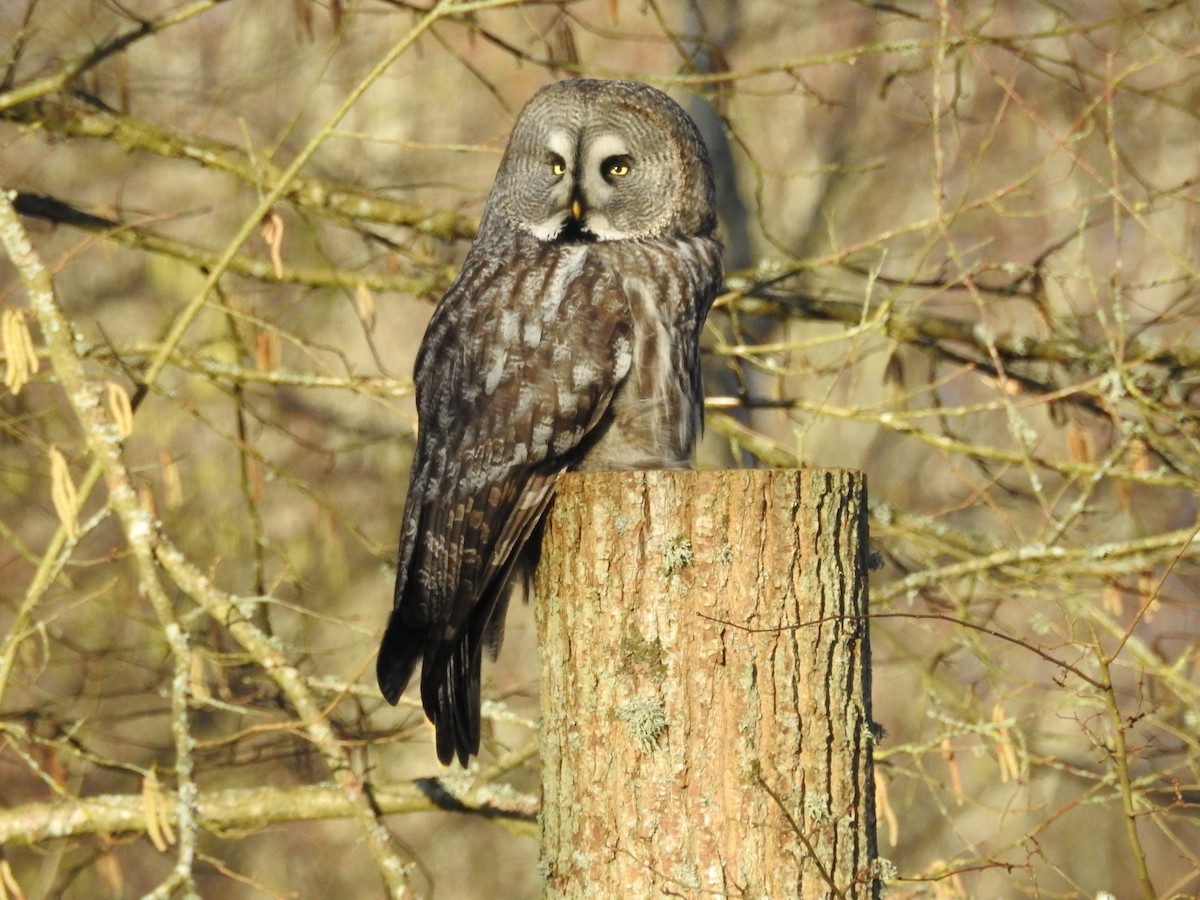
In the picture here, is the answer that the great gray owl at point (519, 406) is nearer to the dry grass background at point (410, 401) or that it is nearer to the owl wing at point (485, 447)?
the owl wing at point (485, 447)

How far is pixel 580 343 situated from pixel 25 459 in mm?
4263

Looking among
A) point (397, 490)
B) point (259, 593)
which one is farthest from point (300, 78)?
point (259, 593)

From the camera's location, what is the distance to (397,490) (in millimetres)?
7105

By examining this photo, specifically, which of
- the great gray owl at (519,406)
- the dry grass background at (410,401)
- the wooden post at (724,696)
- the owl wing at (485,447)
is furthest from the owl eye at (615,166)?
the wooden post at (724,696)

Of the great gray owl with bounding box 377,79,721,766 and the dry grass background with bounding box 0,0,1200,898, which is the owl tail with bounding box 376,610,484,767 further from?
the dry grass background with bounding box 0,0,1200,898

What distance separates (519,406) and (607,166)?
2.69 feet

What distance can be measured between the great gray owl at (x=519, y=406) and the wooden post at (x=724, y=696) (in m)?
0.58

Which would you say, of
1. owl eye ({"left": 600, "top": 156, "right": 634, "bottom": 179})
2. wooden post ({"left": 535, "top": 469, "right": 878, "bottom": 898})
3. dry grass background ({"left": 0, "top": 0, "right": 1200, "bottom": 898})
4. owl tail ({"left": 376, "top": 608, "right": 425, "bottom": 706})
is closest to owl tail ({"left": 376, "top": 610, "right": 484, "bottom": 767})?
owl tail ({"left": 376, "top": 608, "right": 425, "bottom": 706})

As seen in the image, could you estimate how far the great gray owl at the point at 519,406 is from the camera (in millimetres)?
2887

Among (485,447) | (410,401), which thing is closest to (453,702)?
(485,447)

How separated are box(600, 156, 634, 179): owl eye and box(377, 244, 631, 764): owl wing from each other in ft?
1.34

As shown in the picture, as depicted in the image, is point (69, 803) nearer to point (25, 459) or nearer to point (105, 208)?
point (105, 208)

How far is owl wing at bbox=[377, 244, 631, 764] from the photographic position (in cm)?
287

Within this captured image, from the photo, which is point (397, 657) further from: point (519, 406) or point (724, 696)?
point (724, 696)
